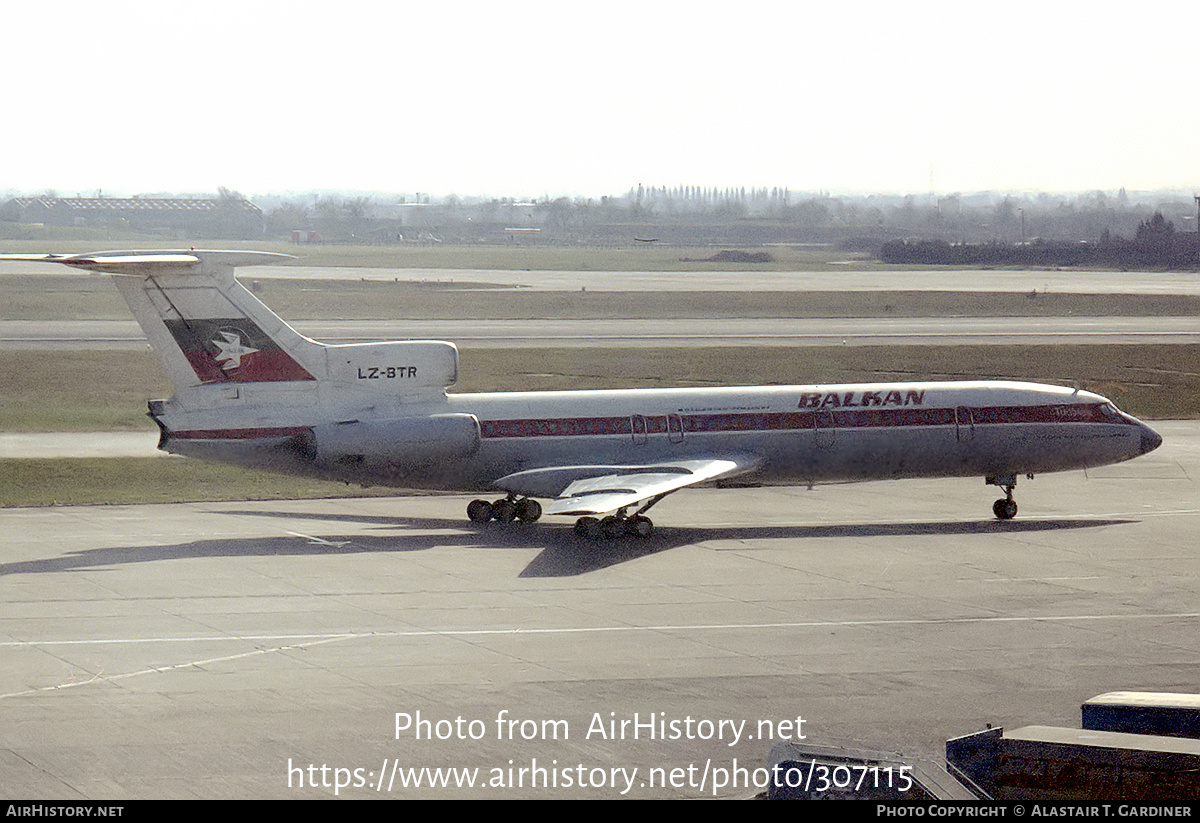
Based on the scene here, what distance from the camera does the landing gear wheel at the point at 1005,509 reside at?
37.4 metres

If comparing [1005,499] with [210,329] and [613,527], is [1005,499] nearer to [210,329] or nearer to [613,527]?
[613,527]

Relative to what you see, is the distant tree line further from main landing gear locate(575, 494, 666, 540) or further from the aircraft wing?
main landing gear locate(575, 494, 666, 540)

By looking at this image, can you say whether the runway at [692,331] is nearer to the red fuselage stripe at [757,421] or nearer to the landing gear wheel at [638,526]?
the red fuselage stripe at [757,421]

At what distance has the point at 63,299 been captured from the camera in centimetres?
9494

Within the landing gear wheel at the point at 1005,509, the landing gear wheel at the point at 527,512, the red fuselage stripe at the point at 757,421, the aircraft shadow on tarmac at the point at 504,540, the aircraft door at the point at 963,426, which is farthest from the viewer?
the aircraft door at the point at 963,426

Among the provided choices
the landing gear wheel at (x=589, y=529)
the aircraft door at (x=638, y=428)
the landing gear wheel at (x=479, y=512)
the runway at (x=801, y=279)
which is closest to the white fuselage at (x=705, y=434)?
the aircraft door at (x=638, y=428)

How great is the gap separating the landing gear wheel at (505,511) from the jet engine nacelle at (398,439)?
7.16 ft

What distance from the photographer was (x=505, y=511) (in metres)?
37.1

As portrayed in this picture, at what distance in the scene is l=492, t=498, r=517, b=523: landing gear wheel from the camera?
3709 centimetres

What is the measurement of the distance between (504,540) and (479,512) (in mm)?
2466

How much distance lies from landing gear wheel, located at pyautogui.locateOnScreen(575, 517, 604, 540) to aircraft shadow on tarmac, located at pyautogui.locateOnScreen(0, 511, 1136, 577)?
0.17 m

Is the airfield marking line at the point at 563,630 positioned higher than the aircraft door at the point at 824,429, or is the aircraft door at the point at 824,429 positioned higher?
the aircraft door at the point at 824,429

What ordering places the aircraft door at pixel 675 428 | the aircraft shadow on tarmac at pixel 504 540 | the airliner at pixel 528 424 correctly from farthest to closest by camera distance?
the aircraft door at pixel 675 428
the airliner at pixel 528 424
the aircraft shadow on tarmac at pixel 504 540
